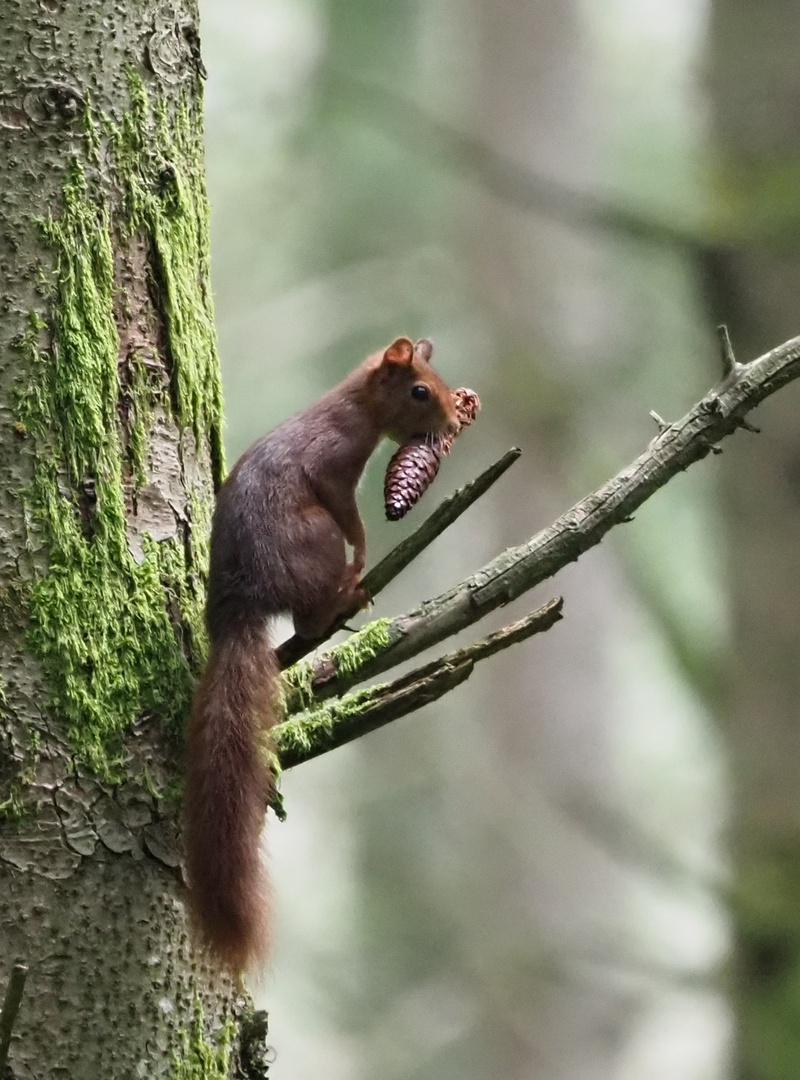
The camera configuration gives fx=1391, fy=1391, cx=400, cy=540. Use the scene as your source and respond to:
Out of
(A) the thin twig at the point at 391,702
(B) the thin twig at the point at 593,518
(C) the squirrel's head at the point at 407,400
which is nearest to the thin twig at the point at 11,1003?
(A) the thin twig at the point at 391,702

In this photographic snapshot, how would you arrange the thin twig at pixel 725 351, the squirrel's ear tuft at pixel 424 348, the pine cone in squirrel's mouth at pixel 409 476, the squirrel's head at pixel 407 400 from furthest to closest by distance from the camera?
the squirrel's ear tuft at pixel 424 348 < the squirrel's head at pixel 407 400 < the pine cone in squirrel's mouth at pixel 409 476 < the thin twig at pixel 725 351

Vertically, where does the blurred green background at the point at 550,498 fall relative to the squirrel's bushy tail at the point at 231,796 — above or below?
above

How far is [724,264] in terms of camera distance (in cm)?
320

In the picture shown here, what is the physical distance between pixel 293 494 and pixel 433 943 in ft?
21.9

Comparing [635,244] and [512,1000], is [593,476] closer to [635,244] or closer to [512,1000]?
[635,244]

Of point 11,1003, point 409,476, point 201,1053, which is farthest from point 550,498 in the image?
point 11,1003

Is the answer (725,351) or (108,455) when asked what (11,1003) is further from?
(725,351)

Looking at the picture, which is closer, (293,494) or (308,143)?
(293,494)

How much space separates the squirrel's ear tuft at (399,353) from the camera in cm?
241

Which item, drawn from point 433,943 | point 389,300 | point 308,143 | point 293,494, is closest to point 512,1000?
point 433,943

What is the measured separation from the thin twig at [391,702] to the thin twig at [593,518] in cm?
4

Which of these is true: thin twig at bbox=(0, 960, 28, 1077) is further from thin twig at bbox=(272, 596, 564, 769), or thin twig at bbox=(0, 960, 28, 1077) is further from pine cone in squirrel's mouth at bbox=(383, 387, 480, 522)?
pine cone in squirrel's mouth at bbox=(383, 387, 480, 522)

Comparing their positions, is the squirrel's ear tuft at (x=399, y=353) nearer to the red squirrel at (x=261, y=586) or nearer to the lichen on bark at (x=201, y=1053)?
the red squirrel at (x=261, y=586)

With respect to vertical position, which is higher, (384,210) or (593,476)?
(384,210)
